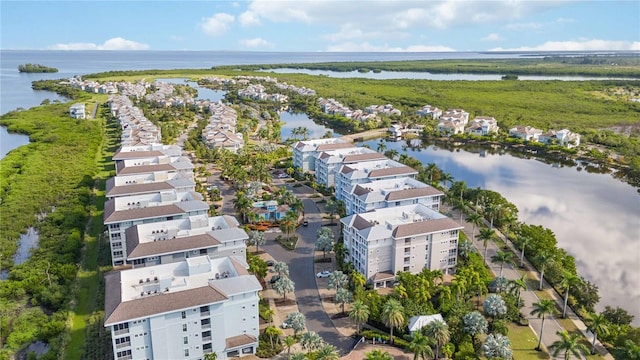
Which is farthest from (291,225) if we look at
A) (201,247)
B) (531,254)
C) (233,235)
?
(531,254)

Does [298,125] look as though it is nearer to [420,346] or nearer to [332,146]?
[332,146]

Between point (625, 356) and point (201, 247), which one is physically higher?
point (201, 247)

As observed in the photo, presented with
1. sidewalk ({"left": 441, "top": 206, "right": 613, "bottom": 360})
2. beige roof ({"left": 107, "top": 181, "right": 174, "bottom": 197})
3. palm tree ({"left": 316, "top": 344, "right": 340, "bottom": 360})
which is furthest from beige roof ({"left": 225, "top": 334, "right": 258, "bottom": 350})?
beige roof ({"left": 107, "top": 181, "right": 174, "bottom": 197})

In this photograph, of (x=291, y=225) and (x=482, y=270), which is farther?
(x=291, y=225)

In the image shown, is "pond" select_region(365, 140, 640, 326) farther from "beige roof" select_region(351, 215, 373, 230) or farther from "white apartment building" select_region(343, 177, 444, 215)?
"beige roof" select_region(351, 215, 373, 230)

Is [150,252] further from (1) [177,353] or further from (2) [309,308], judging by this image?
(2) [309,308]
